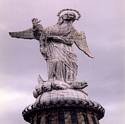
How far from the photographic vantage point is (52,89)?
1047 inches

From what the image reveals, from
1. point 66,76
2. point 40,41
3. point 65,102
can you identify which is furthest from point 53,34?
point 65,102

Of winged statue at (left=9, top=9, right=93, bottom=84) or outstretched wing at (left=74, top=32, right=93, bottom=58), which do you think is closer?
winged statue at (left=9, top=9, right=93, bottom=84)

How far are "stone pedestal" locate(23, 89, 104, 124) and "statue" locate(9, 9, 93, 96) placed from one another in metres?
1.31

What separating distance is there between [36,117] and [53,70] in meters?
3.20

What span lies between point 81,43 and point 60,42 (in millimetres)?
1781

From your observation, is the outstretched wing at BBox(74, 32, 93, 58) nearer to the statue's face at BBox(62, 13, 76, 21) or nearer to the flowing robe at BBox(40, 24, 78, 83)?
the flowing robe at BBox(40, 24, 78, 83)

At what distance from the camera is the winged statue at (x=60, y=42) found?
28.1 m

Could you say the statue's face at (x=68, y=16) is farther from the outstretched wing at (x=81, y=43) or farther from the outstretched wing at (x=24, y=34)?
the outstretched wing at (x=24, y=34)

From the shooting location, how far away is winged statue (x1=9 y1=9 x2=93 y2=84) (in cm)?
2806

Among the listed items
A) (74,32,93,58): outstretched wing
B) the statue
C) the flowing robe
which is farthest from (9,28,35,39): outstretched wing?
(74,32,93,58): outstretched wing

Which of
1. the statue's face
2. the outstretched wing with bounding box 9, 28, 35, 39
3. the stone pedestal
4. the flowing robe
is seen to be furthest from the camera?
the statue's face

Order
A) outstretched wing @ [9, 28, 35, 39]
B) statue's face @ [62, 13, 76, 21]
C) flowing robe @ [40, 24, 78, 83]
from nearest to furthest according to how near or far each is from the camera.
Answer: flowing robe @ [40, 24, 78, 83]
outstretched wing @ [9, 28, 35, 39]
statue's face @ [62, 13, 76, 21]

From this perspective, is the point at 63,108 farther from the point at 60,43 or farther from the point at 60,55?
the point at 60,43

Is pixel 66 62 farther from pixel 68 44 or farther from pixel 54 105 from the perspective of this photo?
pixel 54 105
